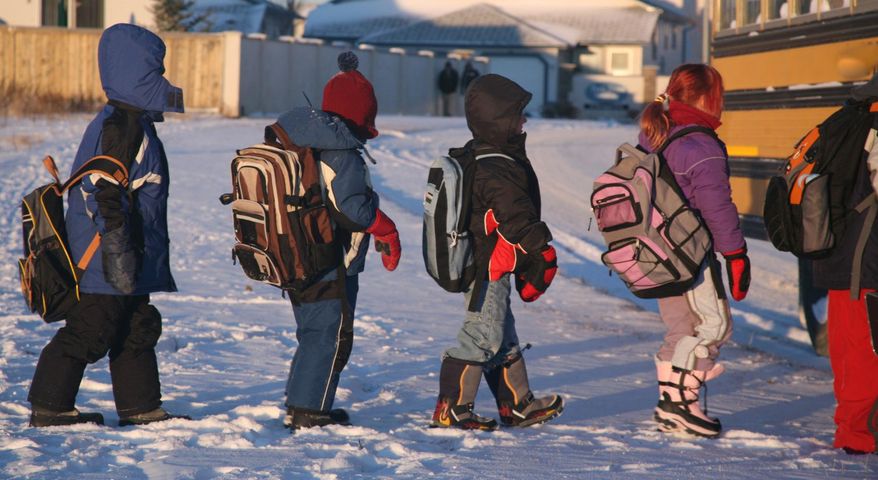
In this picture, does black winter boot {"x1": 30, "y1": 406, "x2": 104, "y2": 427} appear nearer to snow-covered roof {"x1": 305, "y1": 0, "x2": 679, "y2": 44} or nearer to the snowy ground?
the snowy ground

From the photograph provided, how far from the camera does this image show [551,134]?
87.2 ft

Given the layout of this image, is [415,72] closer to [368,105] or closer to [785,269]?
[785,269]

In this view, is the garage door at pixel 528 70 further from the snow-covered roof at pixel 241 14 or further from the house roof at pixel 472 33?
the snow-covered roof at pixel 241 14

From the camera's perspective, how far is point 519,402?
5.07m

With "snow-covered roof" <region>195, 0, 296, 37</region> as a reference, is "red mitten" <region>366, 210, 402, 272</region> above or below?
below

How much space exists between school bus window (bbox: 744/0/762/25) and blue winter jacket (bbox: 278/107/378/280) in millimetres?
3536

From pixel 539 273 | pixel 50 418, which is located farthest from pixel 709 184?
pixel 50 418

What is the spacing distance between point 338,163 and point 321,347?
778 mm

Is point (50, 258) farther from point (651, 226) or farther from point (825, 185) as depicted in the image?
point (825, 185)

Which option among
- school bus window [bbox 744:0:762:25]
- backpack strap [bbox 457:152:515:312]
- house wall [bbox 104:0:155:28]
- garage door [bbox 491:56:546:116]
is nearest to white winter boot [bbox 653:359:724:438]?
backpack strap [bbox 457:152:515:312]

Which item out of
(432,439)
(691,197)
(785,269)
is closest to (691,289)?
(691,197)

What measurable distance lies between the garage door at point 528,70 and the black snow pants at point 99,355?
44148 millimetres

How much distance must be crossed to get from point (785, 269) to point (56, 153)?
1003cm

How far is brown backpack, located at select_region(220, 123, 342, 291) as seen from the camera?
467cm
